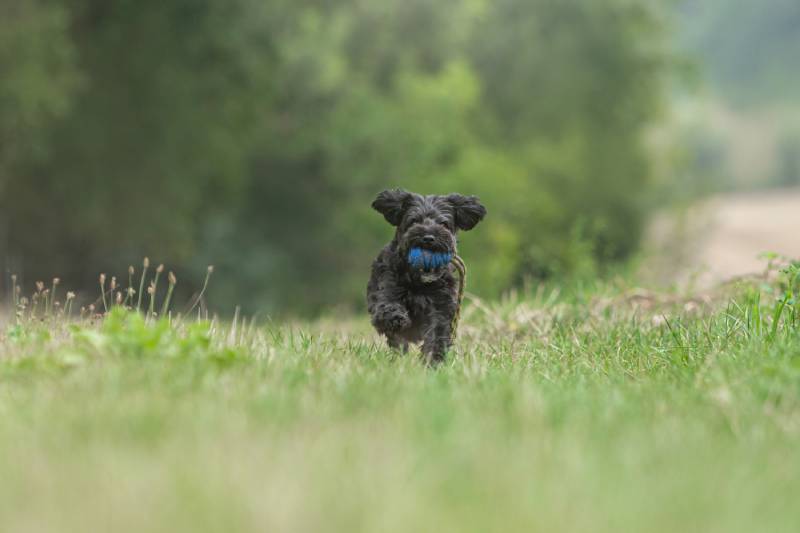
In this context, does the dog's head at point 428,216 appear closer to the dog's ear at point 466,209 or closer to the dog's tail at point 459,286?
the dog's ear at point 466,209

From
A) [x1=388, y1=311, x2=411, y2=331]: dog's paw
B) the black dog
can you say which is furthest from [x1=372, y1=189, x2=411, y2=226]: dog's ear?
[x1=388, y1=311, x2=411, y2=331]: dog's paw

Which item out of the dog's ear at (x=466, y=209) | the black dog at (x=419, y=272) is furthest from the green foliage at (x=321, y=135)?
the black dog at (x=419, y=272)

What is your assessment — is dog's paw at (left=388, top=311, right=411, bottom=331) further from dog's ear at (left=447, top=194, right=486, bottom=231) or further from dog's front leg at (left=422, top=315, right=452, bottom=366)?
dog's ear at (left=447, top=194, right=486, bottom=231)

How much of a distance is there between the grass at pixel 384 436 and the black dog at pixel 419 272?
276 mm

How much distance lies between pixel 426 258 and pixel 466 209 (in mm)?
677

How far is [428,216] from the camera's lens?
6812mm

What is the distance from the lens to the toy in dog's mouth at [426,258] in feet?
21.9

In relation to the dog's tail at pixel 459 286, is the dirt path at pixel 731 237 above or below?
above

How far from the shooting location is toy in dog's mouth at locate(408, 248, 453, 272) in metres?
6.67

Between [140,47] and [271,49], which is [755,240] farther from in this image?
[140,47]

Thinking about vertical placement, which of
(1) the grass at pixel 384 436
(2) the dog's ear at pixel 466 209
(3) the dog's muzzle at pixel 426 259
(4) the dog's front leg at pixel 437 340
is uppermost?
(2) the dog's ear at pixel 466 209

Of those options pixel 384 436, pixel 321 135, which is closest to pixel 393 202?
pixel 384 436

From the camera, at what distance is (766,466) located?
172 inches

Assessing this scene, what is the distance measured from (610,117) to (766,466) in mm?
33007
